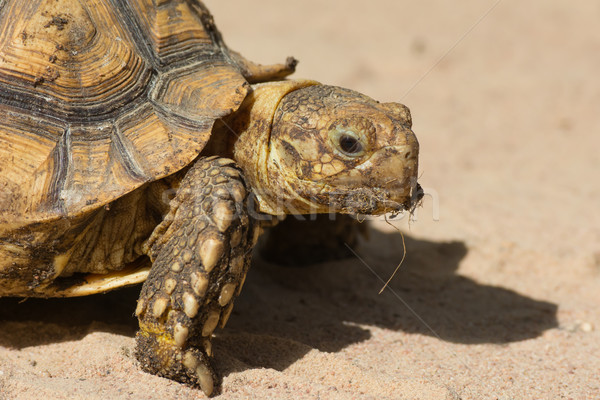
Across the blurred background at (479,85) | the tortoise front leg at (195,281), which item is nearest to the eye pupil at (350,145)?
the tortoise front leg at (195,281)

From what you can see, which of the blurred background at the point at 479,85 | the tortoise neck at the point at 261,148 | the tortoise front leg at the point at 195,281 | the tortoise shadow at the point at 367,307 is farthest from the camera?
the blurred background at the point at 479,85

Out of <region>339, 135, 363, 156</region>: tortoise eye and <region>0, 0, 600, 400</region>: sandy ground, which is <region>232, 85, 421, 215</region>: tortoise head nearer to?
<region>339, 135, 363, 156</region>: tortoise eye

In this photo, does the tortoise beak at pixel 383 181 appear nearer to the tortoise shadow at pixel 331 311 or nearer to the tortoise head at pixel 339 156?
the tortoise head at pixel 339 156

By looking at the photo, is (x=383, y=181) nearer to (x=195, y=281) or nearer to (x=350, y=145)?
(x=350, y=145)

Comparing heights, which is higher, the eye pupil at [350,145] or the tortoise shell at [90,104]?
the eye pupil at [350,145]

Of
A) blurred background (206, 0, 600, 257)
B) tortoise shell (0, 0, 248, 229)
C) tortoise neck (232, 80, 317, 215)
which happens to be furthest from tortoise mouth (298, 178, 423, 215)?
blurred background (206, 0, 600, 257)

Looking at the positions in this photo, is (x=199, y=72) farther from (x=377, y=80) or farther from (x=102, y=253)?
(x=377, y=80)

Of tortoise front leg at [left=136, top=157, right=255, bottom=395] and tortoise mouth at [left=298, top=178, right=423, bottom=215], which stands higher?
tortoise mouth at [left=298, top=178, right=423, bottom=215]
